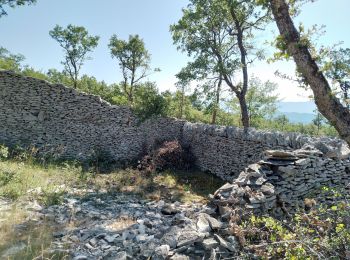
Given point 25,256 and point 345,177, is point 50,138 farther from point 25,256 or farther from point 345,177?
point 345,177

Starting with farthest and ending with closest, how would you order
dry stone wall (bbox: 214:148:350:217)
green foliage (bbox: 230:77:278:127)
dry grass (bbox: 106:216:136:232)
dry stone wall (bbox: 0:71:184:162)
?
green foliage (bbox: 230:77:278:127) → dry stone wall (bbox: 0:71:184:162) → dry grass (bbox: 106:216:136:232) → dry stone wall (bbox: 214:148:350:217)

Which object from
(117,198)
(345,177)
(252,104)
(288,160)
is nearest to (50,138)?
(117,198)

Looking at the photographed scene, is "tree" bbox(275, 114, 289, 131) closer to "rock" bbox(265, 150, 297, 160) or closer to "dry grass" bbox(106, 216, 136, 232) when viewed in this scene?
"rock" bbox(265, 150, 297, 160)

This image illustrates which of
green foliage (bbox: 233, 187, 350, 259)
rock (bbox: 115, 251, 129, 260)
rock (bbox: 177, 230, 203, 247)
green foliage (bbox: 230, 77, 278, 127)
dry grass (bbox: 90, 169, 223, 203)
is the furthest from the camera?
green foliage (bbox: 230, 77, 278, 127)

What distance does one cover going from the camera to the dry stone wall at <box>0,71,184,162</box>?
35.7 ft

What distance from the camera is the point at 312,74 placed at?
291 centimetres

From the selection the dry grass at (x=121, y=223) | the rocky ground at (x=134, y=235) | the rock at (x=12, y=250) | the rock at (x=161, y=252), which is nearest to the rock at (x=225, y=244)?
the rocky ground at (x=134, y=235)

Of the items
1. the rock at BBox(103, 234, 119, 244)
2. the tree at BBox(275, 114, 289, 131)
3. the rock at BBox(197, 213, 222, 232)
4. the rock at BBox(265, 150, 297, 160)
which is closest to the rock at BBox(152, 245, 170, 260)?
the rock at BBox(197, 213, 222, 232)

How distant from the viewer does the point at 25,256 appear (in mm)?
3547

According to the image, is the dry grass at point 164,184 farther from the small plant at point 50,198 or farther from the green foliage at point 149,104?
the green foliage at point 149,104

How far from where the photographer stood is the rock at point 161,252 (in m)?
3.16

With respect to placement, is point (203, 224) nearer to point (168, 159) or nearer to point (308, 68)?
point (308, 68)

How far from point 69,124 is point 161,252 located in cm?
969

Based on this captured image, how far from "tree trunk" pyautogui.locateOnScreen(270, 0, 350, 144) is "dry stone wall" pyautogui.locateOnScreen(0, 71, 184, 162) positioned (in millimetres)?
9164
